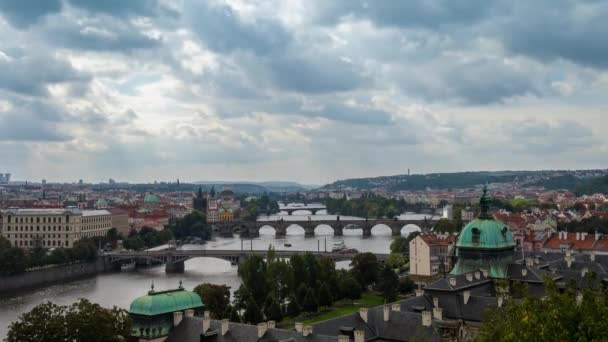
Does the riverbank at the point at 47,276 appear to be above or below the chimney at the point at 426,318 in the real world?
below

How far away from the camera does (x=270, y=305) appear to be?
5347 centimetres

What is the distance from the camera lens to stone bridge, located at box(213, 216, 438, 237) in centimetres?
16712

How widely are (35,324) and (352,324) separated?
15.0 m

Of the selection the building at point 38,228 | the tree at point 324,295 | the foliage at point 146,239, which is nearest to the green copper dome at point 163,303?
the tree at point 324,295

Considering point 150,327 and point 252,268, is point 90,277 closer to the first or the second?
point 252,268

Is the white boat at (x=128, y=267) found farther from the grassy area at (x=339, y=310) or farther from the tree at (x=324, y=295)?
the tree at (x=324, y=295)

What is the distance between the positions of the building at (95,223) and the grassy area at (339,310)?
2687 inches

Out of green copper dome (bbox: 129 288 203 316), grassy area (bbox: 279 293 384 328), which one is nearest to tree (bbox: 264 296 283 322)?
grassy area (bbox: 279 293 384 328)

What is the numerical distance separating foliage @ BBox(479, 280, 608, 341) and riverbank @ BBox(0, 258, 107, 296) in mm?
72715

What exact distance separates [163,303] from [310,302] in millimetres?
24647

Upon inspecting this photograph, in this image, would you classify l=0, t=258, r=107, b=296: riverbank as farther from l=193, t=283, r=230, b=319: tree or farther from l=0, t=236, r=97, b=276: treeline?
l=193, t=283, r=230, b=319: tree

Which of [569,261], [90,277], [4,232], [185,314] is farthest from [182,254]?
[185,314]

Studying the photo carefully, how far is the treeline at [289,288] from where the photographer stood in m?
54.4

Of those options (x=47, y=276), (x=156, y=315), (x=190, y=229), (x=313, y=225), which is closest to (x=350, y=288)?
(x=156, y=315)
